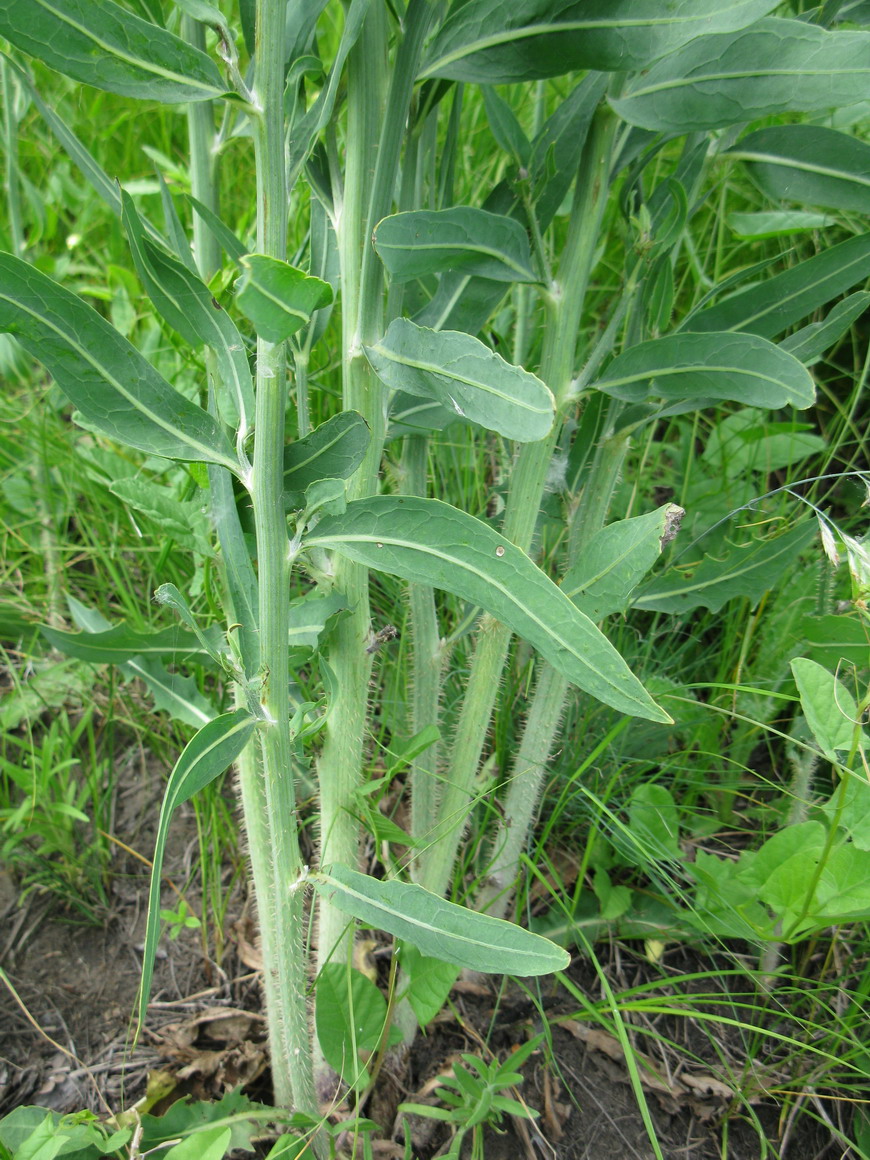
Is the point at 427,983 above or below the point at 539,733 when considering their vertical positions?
below

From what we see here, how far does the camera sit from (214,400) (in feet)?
3.87

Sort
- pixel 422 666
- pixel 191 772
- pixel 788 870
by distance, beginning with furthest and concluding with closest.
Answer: pixel 422 666 → pixel 788 870 → pixel 191 772

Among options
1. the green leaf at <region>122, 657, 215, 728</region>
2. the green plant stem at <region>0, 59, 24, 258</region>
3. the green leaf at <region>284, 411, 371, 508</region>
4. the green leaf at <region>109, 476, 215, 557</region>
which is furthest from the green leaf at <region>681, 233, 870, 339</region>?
the green plant stem at <region>0, 59, 24, 258</region>

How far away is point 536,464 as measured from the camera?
3.76 ft

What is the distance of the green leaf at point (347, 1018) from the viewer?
1179 mm

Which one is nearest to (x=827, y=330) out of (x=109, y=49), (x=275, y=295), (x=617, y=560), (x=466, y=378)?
(x=617, y=560)

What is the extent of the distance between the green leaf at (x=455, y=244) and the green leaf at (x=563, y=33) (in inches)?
5.9

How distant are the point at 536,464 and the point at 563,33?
49cm

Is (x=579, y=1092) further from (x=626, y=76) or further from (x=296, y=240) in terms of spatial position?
(x=296, y=240)

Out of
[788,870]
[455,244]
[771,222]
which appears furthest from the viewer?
[771,222]

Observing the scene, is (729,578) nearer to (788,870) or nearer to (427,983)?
(788,870)

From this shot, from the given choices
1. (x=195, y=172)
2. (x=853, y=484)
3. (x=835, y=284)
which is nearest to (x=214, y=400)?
(x=195, y=172)

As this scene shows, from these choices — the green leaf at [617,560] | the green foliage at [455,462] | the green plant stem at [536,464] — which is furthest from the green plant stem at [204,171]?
the green leaf at [617,560]

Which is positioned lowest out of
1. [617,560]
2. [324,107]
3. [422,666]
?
[422,666]
